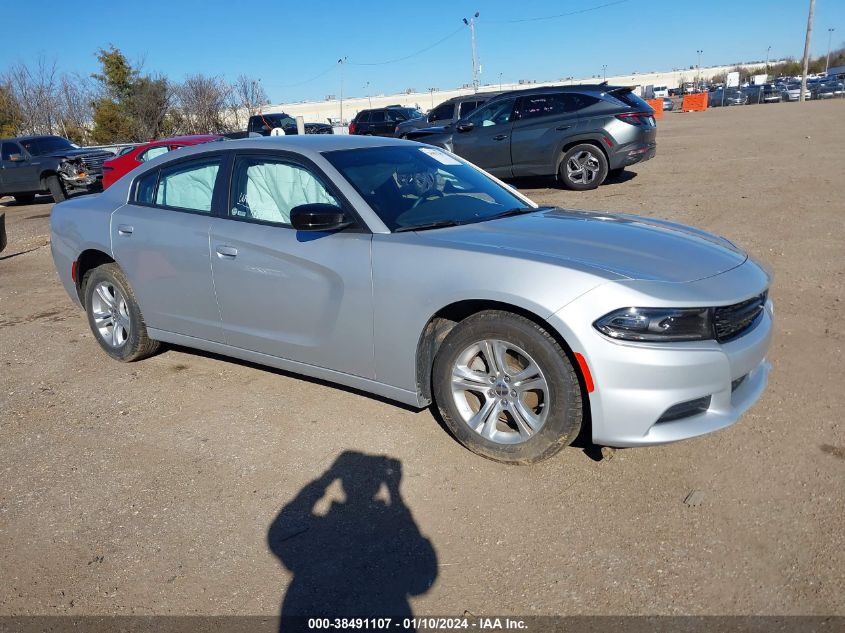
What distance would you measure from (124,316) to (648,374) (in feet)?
12.6

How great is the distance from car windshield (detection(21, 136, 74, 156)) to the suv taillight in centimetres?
1414

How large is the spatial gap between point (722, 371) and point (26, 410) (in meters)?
4.21

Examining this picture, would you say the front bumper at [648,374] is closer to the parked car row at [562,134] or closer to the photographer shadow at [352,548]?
the photographer shadow at [352,548]

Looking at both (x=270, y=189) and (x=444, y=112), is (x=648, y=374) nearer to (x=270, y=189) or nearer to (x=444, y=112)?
(x=270, y=189)

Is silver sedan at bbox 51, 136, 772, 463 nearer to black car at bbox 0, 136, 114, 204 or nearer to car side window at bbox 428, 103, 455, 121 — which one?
black car at bbox 0, 136, 114, 204

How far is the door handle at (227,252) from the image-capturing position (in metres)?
4.14

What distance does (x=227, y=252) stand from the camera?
4.17 metres

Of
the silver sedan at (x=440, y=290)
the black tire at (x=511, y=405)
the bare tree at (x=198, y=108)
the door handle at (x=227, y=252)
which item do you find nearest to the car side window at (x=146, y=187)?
the silver sedan at (x=440, y=290)

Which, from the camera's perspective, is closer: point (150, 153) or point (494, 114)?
point (494, 114)

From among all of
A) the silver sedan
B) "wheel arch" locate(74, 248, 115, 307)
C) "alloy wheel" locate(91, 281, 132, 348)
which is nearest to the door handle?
the silver sedan

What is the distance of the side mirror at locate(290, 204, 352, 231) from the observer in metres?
3.60

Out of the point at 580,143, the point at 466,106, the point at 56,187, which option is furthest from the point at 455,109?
the point at 56,187

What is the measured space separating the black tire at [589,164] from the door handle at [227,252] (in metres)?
8.50

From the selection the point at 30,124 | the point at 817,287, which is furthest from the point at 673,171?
the point at 30,124
